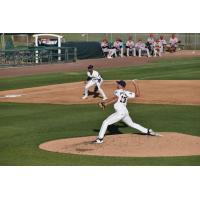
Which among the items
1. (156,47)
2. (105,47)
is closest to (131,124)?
(105,47)

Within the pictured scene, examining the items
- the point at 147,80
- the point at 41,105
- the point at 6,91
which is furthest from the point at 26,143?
the point at 147,80

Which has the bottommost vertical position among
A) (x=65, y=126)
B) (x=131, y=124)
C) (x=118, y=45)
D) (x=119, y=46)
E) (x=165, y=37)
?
(x=65, y=126)

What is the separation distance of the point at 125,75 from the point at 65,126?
21930 millimetres

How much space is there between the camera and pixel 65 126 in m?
20.4

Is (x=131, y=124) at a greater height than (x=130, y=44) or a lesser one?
lesser

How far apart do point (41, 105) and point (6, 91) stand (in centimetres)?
677

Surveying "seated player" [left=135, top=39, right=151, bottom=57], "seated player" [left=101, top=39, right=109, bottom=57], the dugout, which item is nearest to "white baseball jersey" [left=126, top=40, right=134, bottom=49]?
"seated player" [left=135, top=39, right=151, bottom=57]

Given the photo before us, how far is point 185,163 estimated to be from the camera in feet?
47.5

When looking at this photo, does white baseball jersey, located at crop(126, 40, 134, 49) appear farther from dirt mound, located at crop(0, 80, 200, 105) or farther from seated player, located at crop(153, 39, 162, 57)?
dirt mound, located at crop(0, 80, 200, 105)

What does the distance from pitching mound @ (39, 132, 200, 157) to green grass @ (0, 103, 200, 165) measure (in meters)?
0.50

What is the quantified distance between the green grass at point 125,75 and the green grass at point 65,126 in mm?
10838

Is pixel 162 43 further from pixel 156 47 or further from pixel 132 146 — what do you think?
pixel 132 146

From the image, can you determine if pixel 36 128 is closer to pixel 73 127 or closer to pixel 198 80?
pixel 73 127

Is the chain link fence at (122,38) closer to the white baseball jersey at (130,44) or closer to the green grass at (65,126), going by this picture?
the white baseball jersey at (130,44)
